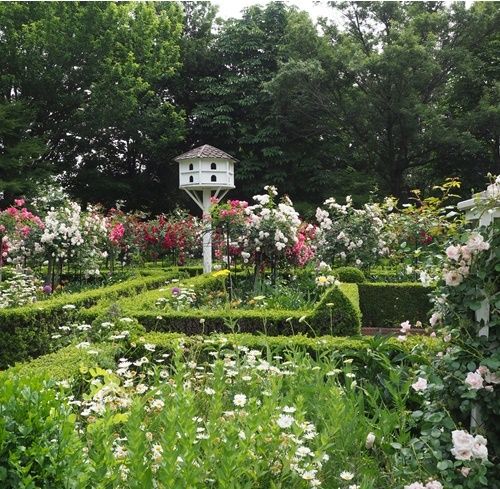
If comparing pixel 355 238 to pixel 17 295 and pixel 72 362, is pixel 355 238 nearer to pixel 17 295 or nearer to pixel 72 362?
pixel 17 295

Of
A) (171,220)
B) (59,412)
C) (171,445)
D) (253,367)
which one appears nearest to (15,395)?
(59,412)

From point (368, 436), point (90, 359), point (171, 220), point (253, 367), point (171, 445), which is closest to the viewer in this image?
point (171, 445)

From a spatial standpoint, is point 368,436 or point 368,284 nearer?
point 368,436

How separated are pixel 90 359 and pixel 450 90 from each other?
60.9ft

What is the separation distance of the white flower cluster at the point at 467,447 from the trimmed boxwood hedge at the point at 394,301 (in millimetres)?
6098

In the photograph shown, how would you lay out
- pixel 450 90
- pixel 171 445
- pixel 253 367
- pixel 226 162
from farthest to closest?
pixel 450 90, pixel 226 162, pixel 253 367, pixel 171 445

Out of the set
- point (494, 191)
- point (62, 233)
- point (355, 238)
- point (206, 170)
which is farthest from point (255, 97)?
point (494, 191)

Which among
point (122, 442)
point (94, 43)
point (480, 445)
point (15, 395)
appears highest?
point (94, 43)

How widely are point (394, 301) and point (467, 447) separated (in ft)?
20.6

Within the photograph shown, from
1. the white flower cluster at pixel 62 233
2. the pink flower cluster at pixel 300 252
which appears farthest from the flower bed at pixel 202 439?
the white flower cluster at pixel 62 233

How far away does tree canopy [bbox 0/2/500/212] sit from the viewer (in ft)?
57.3

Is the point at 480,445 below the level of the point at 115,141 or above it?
below

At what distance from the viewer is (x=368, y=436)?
242 cm

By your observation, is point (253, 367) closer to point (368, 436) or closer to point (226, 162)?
point (368, 436)
